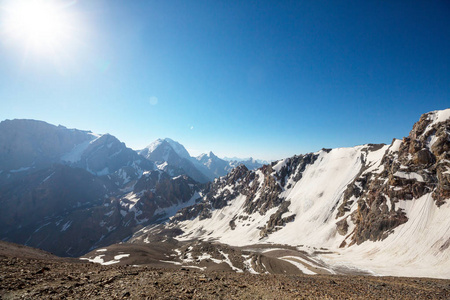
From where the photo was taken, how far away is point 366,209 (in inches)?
2763

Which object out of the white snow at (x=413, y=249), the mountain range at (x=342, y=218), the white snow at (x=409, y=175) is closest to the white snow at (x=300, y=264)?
the mountain range at (x=342, y=218)

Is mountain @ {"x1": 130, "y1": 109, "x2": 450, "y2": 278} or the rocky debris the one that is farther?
the rocky debris

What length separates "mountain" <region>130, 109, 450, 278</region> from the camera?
46781mm

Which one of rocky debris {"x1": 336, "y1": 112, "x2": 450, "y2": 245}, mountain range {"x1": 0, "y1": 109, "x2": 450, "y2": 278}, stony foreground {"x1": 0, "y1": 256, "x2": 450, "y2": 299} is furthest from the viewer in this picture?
rocky debris {"x1": 336, "y1": 112, "x2": 450, "y2": 245}

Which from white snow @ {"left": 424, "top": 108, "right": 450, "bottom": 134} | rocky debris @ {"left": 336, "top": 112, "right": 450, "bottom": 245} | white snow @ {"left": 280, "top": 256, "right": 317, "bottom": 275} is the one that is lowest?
white snow @ {"left": 280, "top": 256, "right": 317, "bottom": 275}

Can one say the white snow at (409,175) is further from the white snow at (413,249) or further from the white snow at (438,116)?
the white snow at (438,116)

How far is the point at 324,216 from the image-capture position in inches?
3526

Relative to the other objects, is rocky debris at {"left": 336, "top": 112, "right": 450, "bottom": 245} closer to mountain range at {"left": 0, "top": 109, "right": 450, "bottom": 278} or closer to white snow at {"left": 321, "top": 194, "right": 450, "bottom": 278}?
mountain range at {"left": 0, "top": 109, "right": 450, "bottom": 278}

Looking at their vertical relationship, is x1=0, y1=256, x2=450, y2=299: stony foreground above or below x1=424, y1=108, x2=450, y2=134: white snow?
below

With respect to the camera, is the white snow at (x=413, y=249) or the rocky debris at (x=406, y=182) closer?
the white snow at (x=413, y=249)

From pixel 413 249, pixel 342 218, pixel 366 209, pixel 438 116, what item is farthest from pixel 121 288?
pixel 438 116

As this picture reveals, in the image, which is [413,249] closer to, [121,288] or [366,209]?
[366,209]

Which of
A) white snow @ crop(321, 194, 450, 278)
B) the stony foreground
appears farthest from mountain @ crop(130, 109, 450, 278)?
the stony foreground

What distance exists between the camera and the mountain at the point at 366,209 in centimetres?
4678
